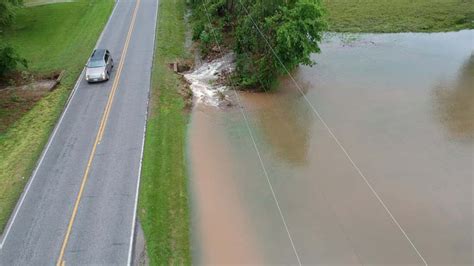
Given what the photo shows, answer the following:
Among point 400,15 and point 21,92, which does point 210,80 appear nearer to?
point 21,92

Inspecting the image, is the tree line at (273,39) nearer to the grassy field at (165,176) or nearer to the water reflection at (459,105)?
the grassy field at (165,176)

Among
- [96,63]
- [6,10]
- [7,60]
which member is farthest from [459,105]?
[6,10]

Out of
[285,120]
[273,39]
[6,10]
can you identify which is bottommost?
[285,120]

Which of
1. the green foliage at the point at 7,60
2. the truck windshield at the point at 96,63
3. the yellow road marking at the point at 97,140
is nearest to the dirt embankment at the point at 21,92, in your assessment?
the green foliage at the point at 7,60

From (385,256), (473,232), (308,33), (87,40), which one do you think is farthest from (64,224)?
(87,40)

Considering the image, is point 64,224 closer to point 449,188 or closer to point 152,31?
point 449,188

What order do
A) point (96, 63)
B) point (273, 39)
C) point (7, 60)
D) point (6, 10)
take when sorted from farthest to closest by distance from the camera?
point (6, 10)
point (7, 60)
point (96, 63)
point (273, 39)
